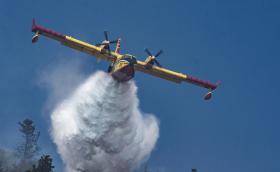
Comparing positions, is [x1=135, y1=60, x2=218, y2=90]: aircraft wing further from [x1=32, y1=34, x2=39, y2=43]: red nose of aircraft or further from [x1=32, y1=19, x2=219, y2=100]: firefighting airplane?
[x1=32, y1=34, x2=39, y2=43]: red nose of aircraft

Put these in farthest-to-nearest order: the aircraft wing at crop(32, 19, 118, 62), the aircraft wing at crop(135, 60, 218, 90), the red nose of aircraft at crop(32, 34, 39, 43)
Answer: the aircraft wing at crop(135, 60, 218, 90)
the aircraft wing at crop(32, 19, 118, 62)
the red nose of aircraft at crop(32, 34, 39, 43)

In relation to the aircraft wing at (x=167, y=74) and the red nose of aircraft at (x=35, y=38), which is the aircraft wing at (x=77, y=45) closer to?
the red nose of aircraft at (x=35, y=38)

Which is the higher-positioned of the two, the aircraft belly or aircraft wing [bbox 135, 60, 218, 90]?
aircraft wing [bbox 135, 60, 218, 90]

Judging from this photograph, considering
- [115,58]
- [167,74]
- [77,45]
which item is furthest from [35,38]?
[167,74]

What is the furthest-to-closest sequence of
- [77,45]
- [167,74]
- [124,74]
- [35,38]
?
1. [167,74]
2. [77,45]
3. [35,38]
4. [124,74]

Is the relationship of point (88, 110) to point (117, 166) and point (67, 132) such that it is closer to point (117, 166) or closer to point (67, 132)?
point (67, 132)

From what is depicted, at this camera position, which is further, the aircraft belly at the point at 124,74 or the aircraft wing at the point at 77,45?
the aircraft wing at the point at 77,45

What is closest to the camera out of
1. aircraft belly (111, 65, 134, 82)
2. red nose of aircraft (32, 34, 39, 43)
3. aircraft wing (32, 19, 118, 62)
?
aircraft belly (111, 65, 134, 82)

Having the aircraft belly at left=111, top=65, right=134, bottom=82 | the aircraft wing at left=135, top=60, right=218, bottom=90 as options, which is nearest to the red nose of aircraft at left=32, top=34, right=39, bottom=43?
the aircraft belly at left=111, top=65, right=134, bottom=82

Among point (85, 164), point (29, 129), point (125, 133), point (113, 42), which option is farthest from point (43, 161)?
point (29, 129)

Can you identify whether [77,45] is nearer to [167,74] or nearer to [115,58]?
[115,58]

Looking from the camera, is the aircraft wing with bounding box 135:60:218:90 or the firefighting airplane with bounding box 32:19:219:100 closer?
the firefighting airplane with bounding box 32:19:219:100

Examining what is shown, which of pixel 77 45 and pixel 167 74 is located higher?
pixel 77 45

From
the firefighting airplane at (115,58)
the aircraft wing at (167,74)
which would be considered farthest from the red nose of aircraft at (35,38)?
the aircraft wing at (167,74)
